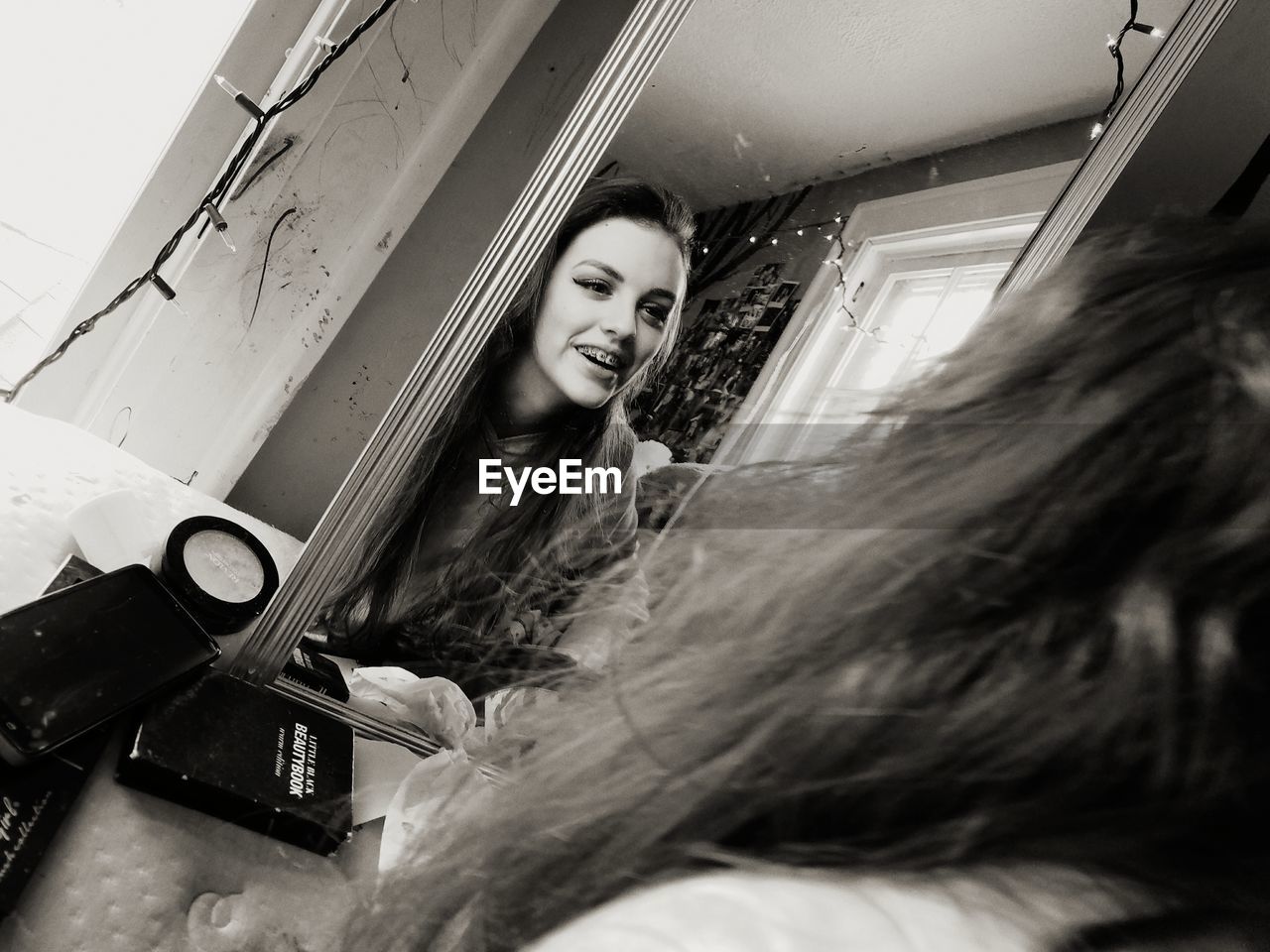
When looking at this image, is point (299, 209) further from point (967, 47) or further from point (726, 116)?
point (967, 47)

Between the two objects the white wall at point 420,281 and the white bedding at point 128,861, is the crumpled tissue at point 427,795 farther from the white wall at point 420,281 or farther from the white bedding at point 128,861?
the white wall at point 420,281

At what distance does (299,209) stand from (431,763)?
412mm

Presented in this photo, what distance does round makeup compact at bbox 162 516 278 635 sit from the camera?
512 millimetres

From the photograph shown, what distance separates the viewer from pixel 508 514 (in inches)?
22.4

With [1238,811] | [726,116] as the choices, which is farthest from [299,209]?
[1238,811]

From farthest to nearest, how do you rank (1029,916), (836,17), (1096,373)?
(836,17) → (1096,373) → (1029,916)

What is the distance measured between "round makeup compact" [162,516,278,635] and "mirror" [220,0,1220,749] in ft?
0.09

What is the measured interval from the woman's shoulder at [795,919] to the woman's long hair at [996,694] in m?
0.02

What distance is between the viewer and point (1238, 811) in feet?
1.04

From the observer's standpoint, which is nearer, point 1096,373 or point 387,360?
point 1096,373

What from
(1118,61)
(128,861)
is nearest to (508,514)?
(128,861)

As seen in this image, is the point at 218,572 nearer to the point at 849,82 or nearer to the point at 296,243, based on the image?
the point at 296,243

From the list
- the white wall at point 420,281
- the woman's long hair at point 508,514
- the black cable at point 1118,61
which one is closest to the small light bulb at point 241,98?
the white wall at point 420,281

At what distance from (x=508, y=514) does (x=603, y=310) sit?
0.16 meters
